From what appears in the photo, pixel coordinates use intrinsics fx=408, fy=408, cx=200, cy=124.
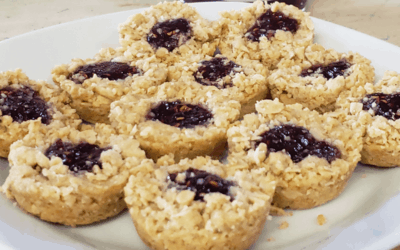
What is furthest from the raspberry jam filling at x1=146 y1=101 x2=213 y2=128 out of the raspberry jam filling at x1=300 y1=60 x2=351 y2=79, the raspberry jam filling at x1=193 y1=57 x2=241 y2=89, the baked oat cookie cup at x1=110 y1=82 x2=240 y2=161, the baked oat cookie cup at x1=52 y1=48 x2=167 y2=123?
the raspberry jam filling at x1=300 y1=60 x2=351 y2=79

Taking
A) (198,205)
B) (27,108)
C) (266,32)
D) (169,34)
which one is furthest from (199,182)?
(266,32)

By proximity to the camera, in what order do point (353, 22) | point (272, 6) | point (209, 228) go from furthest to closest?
point (353, 22), point (272, 6), point (209, 228)

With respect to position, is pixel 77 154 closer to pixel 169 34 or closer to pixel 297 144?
pixel 297 144

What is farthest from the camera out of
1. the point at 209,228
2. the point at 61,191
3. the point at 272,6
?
the point at 272,6

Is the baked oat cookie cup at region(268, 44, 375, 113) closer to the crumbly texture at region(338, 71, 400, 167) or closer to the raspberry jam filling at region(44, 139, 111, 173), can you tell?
the crumbly texture at region(338, 71, 400, 167)

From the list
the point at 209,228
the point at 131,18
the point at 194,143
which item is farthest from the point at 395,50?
the point at 209,228

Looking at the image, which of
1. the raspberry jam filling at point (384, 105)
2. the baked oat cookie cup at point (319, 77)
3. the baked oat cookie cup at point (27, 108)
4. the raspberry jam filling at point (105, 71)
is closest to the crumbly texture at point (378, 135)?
the raspberry jam filling at point (384, 105)

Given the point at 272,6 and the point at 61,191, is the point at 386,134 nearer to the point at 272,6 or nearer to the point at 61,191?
the point at 272,6

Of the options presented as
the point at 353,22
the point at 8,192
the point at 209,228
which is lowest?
the point at 353,22
